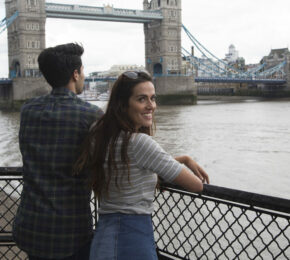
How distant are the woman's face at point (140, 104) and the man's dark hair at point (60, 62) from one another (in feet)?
0.64

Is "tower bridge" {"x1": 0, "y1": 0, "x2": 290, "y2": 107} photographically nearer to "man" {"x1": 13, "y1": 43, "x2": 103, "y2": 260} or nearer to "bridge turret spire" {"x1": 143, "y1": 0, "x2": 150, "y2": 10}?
"bridge turret spire" {"x1": 143, "y1": 0, "x2": 150, "y2": 10}

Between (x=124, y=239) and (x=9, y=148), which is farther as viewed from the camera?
(x=9, y=148)

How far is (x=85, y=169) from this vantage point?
128 centimetres

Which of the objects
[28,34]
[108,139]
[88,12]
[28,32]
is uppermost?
[88,12]

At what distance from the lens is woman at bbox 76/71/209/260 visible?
1.20 meters

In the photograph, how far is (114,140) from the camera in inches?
48.8

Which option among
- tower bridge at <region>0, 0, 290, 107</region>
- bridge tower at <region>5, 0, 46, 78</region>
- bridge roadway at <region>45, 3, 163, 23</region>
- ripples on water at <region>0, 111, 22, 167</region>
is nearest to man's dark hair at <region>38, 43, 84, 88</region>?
ripples on water at <region>0, 111, 22, 167</region>

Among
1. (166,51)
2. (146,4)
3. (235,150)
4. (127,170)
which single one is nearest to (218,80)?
(166,51)

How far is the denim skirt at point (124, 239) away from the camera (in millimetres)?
1180

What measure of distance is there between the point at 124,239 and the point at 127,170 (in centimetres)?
18

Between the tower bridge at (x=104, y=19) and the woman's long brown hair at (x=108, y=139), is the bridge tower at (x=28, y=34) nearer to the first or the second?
the tower bridge at (x=104, y=19)

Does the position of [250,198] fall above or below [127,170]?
below

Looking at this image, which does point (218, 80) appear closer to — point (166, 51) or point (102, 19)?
point (166, 51)

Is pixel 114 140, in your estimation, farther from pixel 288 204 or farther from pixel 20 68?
pixel 20 68
